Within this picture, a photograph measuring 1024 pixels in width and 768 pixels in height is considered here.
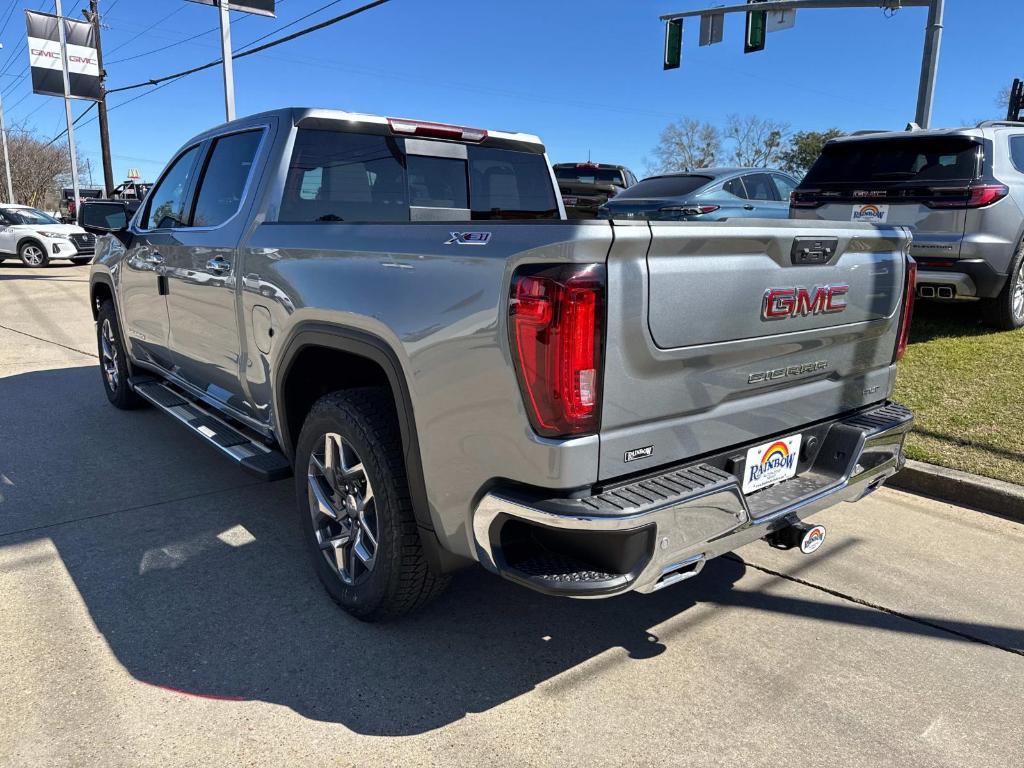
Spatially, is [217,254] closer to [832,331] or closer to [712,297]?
[712,297]

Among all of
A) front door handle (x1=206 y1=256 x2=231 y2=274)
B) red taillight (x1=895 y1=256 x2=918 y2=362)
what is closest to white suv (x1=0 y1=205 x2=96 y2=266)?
front door handle (x1=206 y1=256 x2=231 y2=274)

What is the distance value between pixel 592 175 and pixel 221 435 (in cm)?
1327

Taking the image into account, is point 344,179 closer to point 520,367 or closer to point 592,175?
point 520,367

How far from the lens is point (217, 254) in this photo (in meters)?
3.84

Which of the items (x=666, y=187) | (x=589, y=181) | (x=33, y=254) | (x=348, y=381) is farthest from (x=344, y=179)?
(x=33, y=254)

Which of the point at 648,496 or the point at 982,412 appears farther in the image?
the point at 982,412

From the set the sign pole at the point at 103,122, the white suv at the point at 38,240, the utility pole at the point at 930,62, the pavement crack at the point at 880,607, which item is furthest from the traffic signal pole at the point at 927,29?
the sign pole at the point at 103,122

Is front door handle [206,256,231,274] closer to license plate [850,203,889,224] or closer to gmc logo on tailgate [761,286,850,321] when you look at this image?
gmc logo on tailgate [761,286,850,321]

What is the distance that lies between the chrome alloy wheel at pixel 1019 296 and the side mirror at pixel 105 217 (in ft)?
24.7

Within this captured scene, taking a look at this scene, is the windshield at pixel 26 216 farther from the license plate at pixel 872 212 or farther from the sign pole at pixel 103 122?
the license plate at pixel 872 212

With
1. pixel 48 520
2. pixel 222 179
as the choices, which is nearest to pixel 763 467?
pixel 222 179

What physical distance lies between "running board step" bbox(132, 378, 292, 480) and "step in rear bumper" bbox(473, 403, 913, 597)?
4.90 feet

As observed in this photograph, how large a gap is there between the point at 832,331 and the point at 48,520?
385cm

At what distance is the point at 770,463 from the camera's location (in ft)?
9.12
